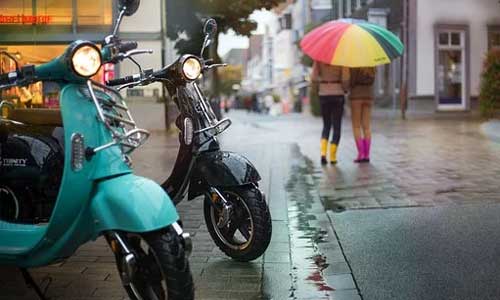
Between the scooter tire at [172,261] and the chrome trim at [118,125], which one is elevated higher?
the chrome trim at [118,125]

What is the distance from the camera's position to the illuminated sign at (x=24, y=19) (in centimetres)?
661

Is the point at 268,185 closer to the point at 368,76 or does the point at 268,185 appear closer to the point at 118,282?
the point at 368,76

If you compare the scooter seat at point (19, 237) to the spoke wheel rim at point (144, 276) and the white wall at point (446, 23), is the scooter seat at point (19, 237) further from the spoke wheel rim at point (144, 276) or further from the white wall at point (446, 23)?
the white wall at point (446, 23)

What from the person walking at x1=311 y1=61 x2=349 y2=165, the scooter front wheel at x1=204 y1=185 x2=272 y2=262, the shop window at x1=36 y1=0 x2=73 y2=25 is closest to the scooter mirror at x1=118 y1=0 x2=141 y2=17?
the scooter front wheel at x1=204 y1=185 x2=272 y2=262

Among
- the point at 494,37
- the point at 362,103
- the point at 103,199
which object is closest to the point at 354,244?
the point at 103,199

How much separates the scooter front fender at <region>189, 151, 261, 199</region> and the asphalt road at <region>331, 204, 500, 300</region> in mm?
980

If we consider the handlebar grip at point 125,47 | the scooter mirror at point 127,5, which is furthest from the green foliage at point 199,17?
the handlebar grip at point 125,47

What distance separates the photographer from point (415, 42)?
23.0 metres

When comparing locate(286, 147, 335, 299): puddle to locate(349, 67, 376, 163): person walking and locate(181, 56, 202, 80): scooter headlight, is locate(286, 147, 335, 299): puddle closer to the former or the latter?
locate(349, 67, 376, 163): person walking

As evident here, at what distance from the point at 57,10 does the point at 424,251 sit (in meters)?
5.32

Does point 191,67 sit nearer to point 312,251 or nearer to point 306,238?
point 312,251

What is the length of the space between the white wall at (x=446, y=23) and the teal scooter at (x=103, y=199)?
56.4 ft

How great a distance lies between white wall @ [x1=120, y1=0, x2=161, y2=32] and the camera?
9438 mm

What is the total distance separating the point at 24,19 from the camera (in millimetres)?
7219
